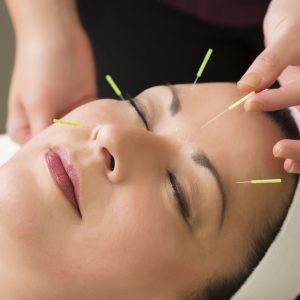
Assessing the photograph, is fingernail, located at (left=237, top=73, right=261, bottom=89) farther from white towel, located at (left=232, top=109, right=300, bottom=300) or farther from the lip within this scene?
the lip

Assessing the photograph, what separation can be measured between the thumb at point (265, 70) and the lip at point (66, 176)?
1.25ft

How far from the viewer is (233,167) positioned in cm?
93

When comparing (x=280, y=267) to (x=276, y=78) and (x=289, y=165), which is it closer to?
(x=289, y=165)

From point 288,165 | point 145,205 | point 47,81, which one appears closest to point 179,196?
point 145,205

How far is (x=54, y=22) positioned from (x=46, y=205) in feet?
2.61

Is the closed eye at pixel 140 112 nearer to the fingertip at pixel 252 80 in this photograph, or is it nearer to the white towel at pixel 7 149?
the fingertip at pixel 252 80

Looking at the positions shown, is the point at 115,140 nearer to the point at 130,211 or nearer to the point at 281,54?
the point at 130,211

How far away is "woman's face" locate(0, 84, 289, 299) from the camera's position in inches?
35.0

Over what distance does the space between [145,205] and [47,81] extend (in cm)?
68

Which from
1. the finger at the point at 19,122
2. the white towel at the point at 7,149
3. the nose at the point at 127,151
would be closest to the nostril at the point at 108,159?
the nose at the point at 127,151

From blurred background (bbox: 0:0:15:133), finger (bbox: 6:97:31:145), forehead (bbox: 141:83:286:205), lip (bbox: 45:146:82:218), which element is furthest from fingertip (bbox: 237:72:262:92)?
blurred background (bbox: 0:0:15:133)

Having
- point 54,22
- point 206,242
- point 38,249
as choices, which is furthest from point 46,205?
point 54,22

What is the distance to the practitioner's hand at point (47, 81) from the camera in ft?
4.58

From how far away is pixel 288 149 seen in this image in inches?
33.7
